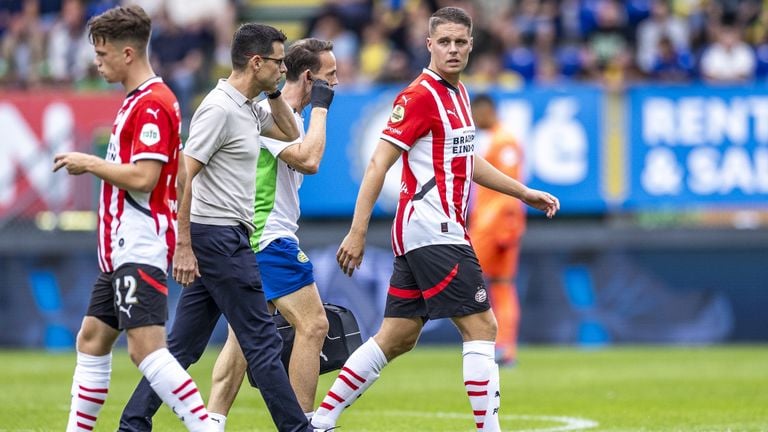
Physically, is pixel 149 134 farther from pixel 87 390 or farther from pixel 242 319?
pixel 87 390

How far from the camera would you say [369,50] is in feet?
63.4

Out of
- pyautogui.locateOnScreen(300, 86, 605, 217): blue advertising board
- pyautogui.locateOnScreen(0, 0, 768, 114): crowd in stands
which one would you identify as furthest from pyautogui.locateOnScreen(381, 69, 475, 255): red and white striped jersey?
pyautogui.locateOnScreen(0, 0, 768, 114): crowd in stands

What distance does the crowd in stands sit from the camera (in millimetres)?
18031

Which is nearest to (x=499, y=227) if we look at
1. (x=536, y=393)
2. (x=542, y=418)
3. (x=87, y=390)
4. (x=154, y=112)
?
(x=536, y=393)

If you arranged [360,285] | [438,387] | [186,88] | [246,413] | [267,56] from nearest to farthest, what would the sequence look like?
[267,56], [246,413], [438,387], [360,285], [186,88]

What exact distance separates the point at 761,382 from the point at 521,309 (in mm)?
5270

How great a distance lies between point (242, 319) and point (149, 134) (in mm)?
1158

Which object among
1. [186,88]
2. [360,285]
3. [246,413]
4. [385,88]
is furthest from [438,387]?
[186,88]

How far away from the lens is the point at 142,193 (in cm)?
626

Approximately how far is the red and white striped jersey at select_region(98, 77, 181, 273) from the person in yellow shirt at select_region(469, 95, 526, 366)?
23.8ft

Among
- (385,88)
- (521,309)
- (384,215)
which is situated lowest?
(521,309)

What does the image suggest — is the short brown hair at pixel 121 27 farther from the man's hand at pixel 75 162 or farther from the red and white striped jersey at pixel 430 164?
the red and white striped jersey at pixel 430 164

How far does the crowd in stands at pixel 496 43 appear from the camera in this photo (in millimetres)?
18031

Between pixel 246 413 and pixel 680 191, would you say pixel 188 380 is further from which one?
pixel 680 191
